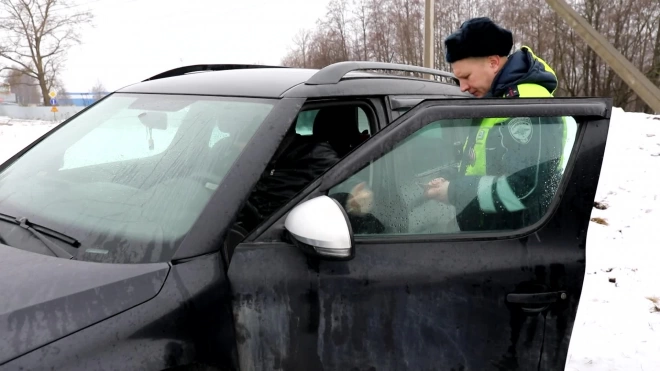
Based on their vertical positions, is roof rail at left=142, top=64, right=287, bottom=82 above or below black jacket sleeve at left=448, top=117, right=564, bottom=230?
above

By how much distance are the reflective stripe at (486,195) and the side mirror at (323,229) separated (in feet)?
1.82

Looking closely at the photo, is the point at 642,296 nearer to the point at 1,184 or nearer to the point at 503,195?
the point at 503,195

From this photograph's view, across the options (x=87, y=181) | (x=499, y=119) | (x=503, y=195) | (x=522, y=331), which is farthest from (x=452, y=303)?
(x=87, y=181)

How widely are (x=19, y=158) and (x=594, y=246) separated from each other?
5159mm

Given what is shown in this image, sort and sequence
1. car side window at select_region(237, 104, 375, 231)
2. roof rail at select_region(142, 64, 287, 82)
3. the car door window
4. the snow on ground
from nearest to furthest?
car side window at select_region(237, 104, 375, 231) → the car door window → roof rail at select_region(142, 64, 287, 82) → the snow on ground

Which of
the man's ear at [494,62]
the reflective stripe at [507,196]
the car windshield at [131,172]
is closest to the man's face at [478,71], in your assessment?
the man's ear at [494,62]

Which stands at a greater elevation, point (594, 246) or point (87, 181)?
point (87, 181)

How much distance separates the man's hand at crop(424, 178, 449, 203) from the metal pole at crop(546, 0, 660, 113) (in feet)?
40.3

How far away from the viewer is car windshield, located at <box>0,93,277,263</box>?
165 cm

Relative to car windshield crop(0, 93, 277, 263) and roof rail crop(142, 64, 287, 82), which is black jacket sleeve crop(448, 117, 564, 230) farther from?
roof rail crop(142, 64, 287, 82)

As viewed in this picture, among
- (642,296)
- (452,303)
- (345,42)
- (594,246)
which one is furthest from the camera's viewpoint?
(345,42)

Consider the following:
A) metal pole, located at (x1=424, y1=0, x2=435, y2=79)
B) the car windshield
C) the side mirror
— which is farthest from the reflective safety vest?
metal pole, located at (x1=424, y1=0, x2=435, y2=79)

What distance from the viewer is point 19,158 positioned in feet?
7.91

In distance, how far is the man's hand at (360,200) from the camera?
1.62 metres
